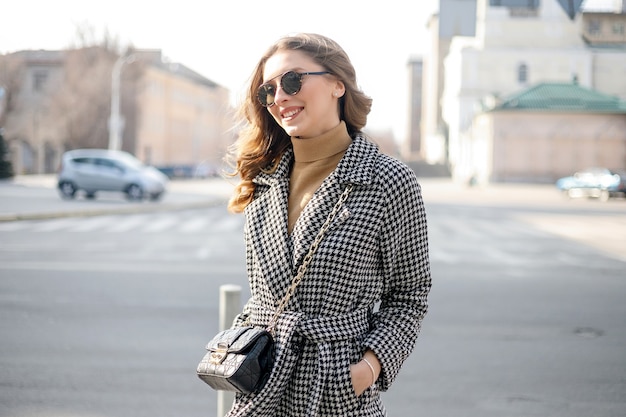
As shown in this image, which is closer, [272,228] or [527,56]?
[272,228]

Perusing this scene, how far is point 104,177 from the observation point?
31.1 metres

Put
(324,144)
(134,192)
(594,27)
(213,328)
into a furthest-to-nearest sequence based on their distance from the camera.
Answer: (594,27) < (134,192) < (213,328) < (324,144)

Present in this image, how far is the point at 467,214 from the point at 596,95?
4029 centimetres

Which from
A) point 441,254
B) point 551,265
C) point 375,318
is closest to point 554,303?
point 551,265

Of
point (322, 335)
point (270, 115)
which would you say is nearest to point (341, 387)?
point (322, 335)

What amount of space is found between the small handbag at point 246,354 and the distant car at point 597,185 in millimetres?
41091

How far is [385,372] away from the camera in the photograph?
255 centimetres

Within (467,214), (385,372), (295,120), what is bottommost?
(467,214)

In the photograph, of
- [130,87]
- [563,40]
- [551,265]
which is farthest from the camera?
[563,40]

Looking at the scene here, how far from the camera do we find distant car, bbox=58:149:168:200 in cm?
3077

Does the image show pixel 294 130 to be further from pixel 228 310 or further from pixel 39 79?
Answer: pixel 39 79

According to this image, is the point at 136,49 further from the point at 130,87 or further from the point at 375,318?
the point at 375,318

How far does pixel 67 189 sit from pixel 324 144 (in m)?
29.8

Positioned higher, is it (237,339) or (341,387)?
(237,339)
